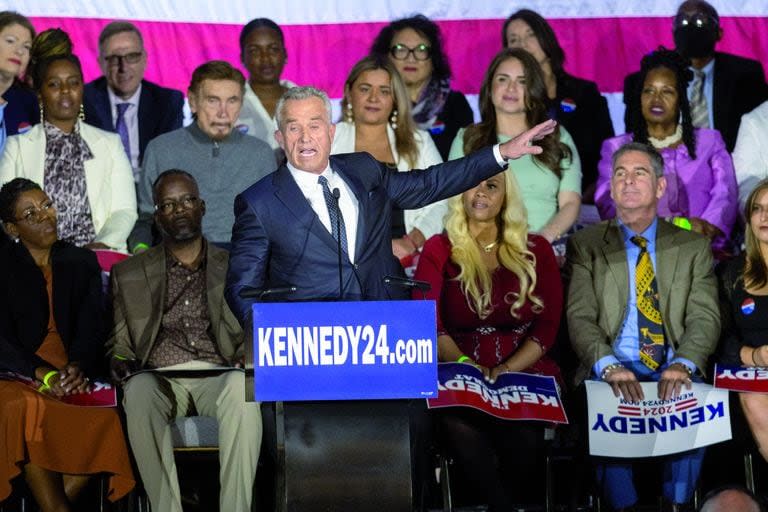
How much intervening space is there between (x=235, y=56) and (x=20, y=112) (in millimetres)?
1266

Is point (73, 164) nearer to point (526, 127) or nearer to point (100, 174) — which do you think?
point (100, 174)

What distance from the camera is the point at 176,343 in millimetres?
5801

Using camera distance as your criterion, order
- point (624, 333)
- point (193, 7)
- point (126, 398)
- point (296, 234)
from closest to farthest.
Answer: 1. point (296, 234)
2. point (126, 398)
3. point (624, 333)
4. point (193, 7)

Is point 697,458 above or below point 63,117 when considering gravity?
below

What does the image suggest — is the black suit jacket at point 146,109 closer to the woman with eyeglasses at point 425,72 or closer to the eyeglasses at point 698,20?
the woman with eyeglasses at point 425,72

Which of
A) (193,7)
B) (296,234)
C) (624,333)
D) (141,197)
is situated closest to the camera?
(296,234)

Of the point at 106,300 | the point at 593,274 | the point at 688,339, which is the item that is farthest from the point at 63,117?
the point at 688,339

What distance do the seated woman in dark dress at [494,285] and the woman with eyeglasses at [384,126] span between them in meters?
0.78

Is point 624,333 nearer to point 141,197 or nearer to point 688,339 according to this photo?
point 688,339

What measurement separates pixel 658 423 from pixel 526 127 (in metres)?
1.83

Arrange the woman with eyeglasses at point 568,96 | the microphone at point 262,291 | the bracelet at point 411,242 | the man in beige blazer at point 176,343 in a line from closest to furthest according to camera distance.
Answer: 1. the microphone at point 262,291
2. the man in beige blazer at point 176,343
3. the bracelet at point 411,242
4. the woman with eyeglasses at point 568,96

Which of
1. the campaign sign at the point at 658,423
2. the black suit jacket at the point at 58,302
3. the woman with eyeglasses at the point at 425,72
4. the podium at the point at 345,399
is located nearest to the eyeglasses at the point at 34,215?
the black suit jacket at the point at 58,302

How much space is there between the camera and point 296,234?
442cm

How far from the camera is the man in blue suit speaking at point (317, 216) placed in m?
4.40
